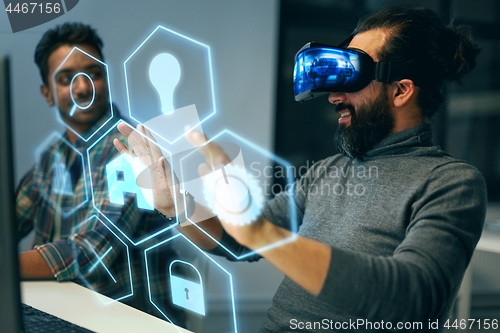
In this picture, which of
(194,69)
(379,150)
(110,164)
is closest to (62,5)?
(194,69)

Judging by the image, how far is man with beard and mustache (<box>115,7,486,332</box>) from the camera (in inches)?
22.0

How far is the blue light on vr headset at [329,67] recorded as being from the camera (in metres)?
0.82

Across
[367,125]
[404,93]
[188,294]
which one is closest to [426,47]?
[404,93]

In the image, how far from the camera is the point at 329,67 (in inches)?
32.4

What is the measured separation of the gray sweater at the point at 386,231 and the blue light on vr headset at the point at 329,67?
0.61ft

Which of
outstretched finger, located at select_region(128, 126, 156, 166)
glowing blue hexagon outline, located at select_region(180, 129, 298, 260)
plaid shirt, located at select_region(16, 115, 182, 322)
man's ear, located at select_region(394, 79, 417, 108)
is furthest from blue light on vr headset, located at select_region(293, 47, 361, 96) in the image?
plaid shirt, located at select_region(16, 115, 182, 322)

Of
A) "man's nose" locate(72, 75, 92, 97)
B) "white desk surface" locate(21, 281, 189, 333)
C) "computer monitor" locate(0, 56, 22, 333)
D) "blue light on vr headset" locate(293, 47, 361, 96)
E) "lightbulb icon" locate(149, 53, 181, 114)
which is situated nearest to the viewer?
"computer monitor" locate(0, 56, 22, 333)

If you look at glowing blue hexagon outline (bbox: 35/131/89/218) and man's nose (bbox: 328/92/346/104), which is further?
glowing blue hexagon outline (bbox: 35/131/89/218)

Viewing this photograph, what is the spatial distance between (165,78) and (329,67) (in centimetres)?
44

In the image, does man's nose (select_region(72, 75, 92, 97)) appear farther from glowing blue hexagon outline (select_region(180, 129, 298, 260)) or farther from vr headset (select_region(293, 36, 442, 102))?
vr headset (select_region(293, 36, 442, 102))

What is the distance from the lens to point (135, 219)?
3.50 ft

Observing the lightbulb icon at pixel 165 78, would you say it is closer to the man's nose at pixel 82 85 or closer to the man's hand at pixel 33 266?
Result: the man's nose at pixel 82 85

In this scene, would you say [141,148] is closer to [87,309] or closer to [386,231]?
[87,309]

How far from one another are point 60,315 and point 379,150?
2.59 feet
